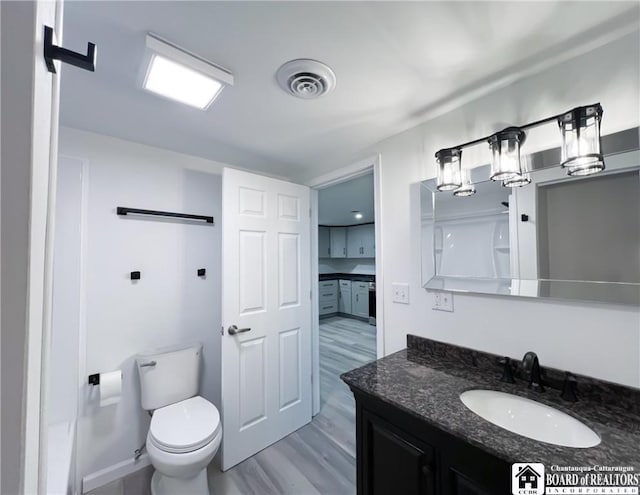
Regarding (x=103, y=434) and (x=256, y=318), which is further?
(x=256, y=318)

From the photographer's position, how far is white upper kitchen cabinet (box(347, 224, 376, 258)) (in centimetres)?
615

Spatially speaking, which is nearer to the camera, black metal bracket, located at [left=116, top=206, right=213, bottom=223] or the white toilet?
the white toilet

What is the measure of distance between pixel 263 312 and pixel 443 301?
1257 millimetres

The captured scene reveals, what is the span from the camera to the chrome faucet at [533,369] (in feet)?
3.58

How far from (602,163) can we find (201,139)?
6.81 ft

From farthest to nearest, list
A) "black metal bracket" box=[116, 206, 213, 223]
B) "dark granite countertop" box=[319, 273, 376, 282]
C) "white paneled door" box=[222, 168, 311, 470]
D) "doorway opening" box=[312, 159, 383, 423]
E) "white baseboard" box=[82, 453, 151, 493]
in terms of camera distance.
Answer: "dark granite countertop" box=[319, 273, 376, 282]
"doorway opening" box=[312, 159, 383, 423]
"white paneled door" box=[222, 168, 311, 470]
"black metal bracket" box=[116, 206, 213, 223]
"white baseboard" box=[82, 453, 151, 493]

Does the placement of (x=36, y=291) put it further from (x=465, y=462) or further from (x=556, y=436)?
(x=556, y=436)

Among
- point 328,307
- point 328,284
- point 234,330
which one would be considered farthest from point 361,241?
point 234,330

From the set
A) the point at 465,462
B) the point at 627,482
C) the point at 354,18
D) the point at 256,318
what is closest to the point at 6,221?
the point at 354,18

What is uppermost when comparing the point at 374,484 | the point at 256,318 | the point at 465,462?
the point at 256,318

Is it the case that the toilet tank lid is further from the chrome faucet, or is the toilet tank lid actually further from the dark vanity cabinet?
the chrome faucet

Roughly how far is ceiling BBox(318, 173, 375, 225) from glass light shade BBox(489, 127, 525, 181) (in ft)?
4.50

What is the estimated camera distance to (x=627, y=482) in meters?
0.69

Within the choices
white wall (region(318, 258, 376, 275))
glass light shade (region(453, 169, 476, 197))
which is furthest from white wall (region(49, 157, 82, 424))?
white wall (region(318, 258, 376, 275))
